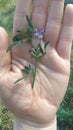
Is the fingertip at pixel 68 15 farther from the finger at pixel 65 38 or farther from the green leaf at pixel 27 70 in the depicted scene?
the green leaf at pixel 27 70

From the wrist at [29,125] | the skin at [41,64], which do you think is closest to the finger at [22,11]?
the skin at [41,64]

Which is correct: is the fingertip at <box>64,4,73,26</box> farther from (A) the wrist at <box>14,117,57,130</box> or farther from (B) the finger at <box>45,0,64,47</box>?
(A) the wrist at <box>14,117,57,130</box>

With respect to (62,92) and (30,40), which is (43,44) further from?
(62,92)

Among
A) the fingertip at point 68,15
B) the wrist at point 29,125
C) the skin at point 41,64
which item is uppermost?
the fingertip at point 68,15

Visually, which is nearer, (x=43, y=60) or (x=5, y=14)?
(x=43, y=60)

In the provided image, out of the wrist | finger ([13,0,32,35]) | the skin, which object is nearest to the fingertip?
the skin

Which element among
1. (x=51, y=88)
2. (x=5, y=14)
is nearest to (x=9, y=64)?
(x=51, y=88)

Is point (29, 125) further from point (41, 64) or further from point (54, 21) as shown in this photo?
point (54, 21)
